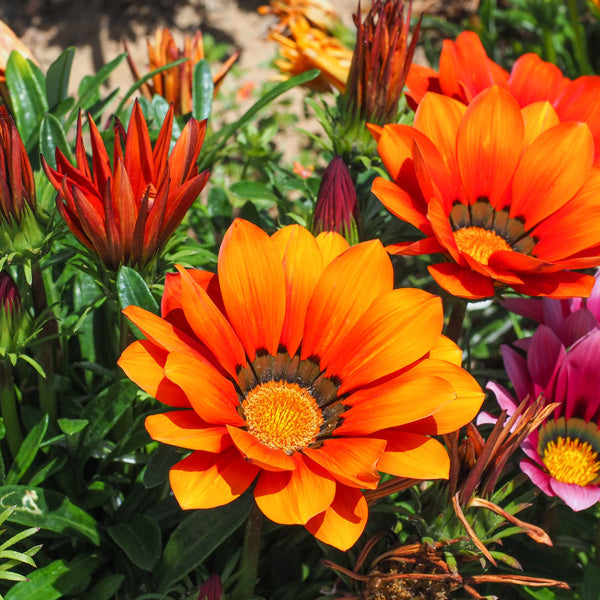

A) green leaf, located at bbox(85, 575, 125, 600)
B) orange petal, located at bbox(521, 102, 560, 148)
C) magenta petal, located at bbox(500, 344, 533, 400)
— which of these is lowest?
green leaf, located at bbox(85, 575, 125, 600)

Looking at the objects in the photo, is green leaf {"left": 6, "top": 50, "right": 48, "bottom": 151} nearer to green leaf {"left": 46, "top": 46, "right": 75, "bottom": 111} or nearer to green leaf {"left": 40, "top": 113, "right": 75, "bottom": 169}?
green leaf {"left": 46, "top": 46, "right": 75, "bottom": 111}

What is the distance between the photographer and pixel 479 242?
167 cm

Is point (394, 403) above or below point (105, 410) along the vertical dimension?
above

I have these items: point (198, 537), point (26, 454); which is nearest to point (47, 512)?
point (26, 454)

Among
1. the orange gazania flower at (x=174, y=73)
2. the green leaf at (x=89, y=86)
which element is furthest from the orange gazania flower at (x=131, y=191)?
the orange gazania flower at (x=174, y=73)

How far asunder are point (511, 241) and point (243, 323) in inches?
26.9

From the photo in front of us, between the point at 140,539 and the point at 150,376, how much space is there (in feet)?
1.78

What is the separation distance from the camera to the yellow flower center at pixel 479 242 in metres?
1.66

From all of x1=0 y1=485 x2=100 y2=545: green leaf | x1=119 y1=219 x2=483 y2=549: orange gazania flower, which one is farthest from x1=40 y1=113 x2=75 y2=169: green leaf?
x1=0 y1=485 x2=100 y2=545: green leaf

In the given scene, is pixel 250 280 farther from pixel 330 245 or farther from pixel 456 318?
pixel 456 318

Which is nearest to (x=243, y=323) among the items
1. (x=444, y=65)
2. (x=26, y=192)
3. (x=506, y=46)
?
(x=26, y=192)

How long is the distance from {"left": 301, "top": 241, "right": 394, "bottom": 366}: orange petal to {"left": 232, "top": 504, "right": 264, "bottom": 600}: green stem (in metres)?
0.37

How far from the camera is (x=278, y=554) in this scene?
1.68 meters

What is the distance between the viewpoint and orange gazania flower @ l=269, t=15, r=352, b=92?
2355mm
